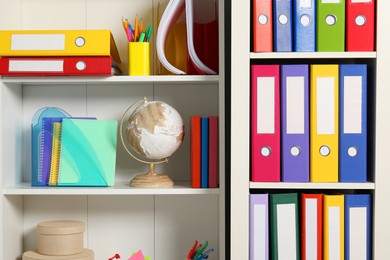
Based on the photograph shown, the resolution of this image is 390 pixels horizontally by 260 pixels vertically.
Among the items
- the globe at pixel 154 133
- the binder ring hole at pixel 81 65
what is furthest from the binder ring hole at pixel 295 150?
the binder ring hole at pixel 81 65

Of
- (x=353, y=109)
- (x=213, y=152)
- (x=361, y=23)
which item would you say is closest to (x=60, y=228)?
(x=213, y=152)

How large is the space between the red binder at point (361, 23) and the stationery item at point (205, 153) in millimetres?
466

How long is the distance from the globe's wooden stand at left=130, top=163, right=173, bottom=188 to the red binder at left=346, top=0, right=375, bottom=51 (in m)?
0.66

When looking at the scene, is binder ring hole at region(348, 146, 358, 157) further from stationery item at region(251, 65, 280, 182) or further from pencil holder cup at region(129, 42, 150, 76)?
pencil holder cup at region(129, 42, 150, 76)

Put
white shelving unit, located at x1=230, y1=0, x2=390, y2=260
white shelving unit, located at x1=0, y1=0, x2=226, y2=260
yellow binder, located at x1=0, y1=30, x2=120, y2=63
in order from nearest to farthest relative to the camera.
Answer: white shelving unit, located at x1=230, y1=0, x2=390, y2=260, yellow binder, located at x1=0, y1=30, x2=120, y2=63, white shelving unit, located at x1=0, y1=0, x2=226, y2=260

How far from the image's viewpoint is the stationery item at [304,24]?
1611mm

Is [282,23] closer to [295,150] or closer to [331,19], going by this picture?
[331,19]

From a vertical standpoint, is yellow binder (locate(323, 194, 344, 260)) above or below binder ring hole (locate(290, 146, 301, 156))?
below

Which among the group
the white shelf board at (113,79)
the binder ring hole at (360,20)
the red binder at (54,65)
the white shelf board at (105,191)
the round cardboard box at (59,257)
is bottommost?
the round cardboard box at (59,257)

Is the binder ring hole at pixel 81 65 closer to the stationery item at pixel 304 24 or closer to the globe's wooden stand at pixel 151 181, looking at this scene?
the globe's wooden stand at pixel 151 181

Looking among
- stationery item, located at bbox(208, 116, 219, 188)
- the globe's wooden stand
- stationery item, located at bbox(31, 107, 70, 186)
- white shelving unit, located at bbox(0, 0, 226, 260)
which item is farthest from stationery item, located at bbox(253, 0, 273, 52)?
stationery item, located at bbox(31, 107, 70, 186)

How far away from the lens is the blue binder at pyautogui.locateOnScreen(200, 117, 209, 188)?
5.68ft

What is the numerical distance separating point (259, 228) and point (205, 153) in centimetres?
27

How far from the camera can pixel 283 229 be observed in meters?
1.63
